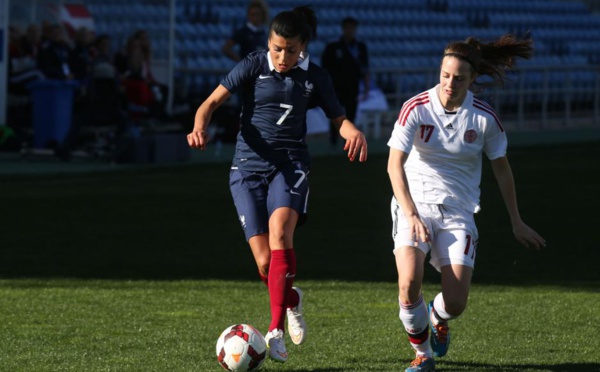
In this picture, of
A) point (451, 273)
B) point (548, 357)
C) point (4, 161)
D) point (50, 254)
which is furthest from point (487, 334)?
point (4, 161)

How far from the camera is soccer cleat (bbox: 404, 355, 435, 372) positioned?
6113mm

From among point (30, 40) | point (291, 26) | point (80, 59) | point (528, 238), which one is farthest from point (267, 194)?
point (30, 40)

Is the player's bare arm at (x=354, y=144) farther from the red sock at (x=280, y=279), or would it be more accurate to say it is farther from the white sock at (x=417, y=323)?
the white sock at (x=417, y=323)

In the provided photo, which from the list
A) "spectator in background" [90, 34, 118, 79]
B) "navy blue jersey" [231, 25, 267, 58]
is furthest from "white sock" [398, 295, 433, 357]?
"spectator in background" [90, 34, 118, 79]

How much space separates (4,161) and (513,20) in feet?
60.4

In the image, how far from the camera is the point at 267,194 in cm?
691

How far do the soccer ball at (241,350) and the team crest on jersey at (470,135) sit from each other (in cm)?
132

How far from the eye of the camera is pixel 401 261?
20.0 feet

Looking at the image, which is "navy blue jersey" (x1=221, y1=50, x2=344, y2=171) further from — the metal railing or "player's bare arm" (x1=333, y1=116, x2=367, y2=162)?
the metal railing

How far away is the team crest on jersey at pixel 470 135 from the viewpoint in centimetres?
625

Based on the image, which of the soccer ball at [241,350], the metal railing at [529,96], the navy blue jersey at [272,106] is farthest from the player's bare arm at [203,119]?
the metal railing at [529,96]

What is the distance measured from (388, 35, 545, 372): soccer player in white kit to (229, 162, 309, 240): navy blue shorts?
64 cm

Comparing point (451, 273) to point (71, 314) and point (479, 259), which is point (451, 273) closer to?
point (71, 314)

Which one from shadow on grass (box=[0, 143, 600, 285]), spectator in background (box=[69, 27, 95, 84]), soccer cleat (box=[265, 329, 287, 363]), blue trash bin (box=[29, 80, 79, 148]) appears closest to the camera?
soccer cleat (box=[265, 329, 287, 363])
